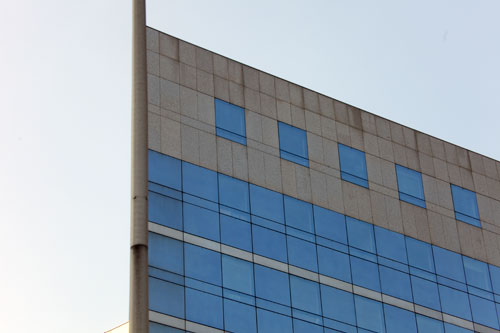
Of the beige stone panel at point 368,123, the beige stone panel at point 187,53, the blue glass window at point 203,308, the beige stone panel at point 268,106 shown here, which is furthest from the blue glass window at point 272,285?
the beige stone panel at point 368,123

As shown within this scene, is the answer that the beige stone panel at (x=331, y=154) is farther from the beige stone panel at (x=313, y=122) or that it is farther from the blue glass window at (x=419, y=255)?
the blue glass window at (x=419, y=255)

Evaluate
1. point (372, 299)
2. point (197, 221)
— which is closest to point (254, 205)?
point (197, 221)

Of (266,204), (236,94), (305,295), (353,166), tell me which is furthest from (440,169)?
(305,295)

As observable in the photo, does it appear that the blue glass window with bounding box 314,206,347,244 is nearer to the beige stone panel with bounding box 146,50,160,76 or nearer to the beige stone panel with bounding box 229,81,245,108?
the beige stone panel with bounding box 229,81,245,108

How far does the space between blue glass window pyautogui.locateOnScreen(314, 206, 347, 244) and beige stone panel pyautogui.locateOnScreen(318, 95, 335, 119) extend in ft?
17.5

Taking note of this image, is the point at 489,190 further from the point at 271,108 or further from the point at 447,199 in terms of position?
the point at 271,108

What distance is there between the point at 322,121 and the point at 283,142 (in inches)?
126

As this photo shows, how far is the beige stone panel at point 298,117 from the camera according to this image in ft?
169

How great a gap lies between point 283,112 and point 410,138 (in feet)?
26.3

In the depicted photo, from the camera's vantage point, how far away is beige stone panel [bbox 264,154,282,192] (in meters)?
48.7

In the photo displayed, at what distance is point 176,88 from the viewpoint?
157 feet

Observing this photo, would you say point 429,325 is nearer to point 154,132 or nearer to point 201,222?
point 201,222

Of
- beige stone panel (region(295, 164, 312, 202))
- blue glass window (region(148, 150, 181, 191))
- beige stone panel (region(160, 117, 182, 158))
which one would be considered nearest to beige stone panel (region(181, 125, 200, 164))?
beige stone panel (region(160, 117, 182, 158))

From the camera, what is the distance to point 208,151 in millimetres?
47375
